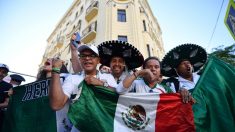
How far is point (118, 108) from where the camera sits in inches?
105

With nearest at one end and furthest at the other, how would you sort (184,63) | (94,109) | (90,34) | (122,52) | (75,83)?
(94,109)
(75,83)
(122,52)
(184,63)
(90,34)

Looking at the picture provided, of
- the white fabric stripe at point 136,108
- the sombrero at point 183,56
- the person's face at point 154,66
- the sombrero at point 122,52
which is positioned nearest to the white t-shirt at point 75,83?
the white fabric stripe at point 136,108

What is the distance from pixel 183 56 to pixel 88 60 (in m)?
1.88

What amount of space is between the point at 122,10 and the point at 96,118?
659 inches

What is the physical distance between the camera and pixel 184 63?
12.4ft

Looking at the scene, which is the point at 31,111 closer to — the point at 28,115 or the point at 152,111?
the point at 28,115

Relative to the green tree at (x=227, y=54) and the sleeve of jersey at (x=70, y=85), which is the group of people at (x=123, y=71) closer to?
the sleeve of jersey at (x=70, y=85)

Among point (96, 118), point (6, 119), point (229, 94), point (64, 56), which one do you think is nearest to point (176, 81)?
point (229, 94)

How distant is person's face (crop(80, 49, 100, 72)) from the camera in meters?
2.86

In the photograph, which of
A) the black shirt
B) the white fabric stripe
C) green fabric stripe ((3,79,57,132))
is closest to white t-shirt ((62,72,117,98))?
the white fabric stripe

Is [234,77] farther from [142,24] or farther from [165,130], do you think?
[142,24]

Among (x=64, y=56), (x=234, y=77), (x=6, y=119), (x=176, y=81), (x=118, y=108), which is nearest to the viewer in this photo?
(x=118, y=108)

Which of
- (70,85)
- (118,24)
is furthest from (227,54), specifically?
(70,85)

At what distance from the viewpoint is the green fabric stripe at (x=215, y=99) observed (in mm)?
2561
